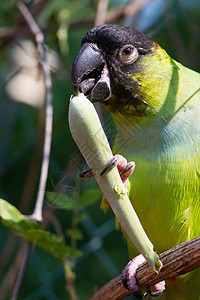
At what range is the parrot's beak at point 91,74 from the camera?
1447mm

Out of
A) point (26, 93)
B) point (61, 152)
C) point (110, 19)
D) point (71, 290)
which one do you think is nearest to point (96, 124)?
point (71, 290)

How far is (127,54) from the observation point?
1.53m

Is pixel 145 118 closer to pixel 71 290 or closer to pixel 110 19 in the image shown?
pixel 71 290

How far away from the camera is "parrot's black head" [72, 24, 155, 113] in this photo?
1.46 meters

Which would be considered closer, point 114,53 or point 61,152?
point 114,53

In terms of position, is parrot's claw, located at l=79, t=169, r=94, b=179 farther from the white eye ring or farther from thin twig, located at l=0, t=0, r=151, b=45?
thin twig, located at l=0, t=0, r=151, b=45

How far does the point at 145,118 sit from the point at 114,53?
25cm

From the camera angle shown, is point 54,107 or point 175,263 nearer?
point 175,263

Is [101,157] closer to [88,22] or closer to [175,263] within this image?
[175,263]

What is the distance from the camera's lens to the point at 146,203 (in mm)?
1533

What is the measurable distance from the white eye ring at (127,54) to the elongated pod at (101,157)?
20.2 inches

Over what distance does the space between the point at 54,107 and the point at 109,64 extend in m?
1.30

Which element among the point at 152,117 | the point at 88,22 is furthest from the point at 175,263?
the point at 88,22

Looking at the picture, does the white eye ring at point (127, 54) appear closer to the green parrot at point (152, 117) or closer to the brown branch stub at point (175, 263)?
the green parrot at point (152, 117)
